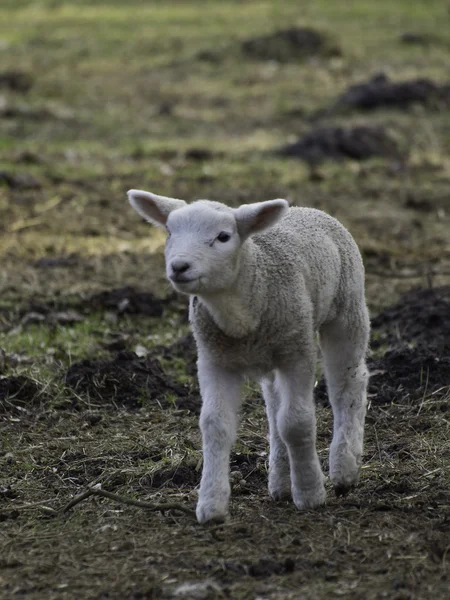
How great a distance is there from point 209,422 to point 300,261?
0.90 meters

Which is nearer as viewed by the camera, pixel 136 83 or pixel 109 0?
pixel 136 83

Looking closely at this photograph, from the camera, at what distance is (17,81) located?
64.5 ft

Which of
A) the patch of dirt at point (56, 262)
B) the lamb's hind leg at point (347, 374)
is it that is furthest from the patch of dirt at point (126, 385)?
the patch of dirt at point (56, 262)

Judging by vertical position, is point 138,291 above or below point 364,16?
above

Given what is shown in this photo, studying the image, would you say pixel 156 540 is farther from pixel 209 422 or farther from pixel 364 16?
pixel 364 16

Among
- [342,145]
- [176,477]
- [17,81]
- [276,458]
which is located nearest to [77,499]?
[176,477]

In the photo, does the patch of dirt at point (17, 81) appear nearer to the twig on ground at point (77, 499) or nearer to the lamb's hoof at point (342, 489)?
the twig on ground at point (77, 499)

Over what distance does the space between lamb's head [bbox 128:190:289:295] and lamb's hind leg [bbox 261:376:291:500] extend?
772 millimetres

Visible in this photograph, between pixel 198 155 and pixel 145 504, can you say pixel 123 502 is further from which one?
pixel 198 155

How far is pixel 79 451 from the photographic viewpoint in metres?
6.38

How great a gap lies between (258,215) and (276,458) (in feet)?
4.09

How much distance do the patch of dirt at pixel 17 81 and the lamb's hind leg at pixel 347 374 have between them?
14.7 metres

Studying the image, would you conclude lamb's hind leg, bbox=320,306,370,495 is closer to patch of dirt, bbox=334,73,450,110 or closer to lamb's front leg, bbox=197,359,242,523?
lamb's front leg, bbox=197,359,242,523

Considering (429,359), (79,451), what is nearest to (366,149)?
(429,359)
